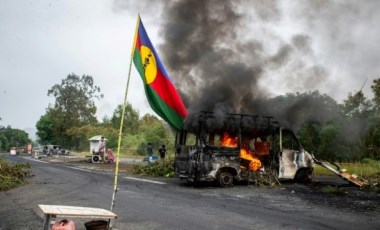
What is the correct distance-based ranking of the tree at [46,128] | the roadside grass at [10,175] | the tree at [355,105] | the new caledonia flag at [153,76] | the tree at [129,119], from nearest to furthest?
1. the new caledonia flag at [153,76]
2. the roadside grass at [10,175]
3. the tree at [355,105]
4. the tree at [129,119]
5. the tree at [46,128]

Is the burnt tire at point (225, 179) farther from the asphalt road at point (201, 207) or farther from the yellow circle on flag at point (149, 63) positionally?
the yellow circle on flag at point (149, 63)

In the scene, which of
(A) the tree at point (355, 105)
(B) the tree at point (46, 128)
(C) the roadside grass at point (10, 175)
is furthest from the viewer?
(B) the tree at point (46, 128)

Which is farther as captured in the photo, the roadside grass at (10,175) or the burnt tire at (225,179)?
the roadside grass at (10,175)

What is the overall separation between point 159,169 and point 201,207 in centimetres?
1033

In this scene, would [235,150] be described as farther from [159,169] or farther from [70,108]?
[70,108]

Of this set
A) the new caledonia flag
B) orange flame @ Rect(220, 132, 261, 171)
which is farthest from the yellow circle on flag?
orange flame @ Rect(220, 132, 261, 171)

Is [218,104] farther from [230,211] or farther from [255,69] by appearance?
[230,211]

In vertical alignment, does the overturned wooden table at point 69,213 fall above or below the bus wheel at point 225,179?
below

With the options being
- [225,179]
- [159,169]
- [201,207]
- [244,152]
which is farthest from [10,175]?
[201,207]

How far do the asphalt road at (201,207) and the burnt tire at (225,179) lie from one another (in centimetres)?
26

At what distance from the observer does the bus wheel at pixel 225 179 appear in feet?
44.2

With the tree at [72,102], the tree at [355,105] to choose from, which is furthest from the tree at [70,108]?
the tree at [355,105]

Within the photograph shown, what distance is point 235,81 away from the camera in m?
16.8

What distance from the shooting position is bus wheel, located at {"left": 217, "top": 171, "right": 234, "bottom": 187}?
1346 centimetres
